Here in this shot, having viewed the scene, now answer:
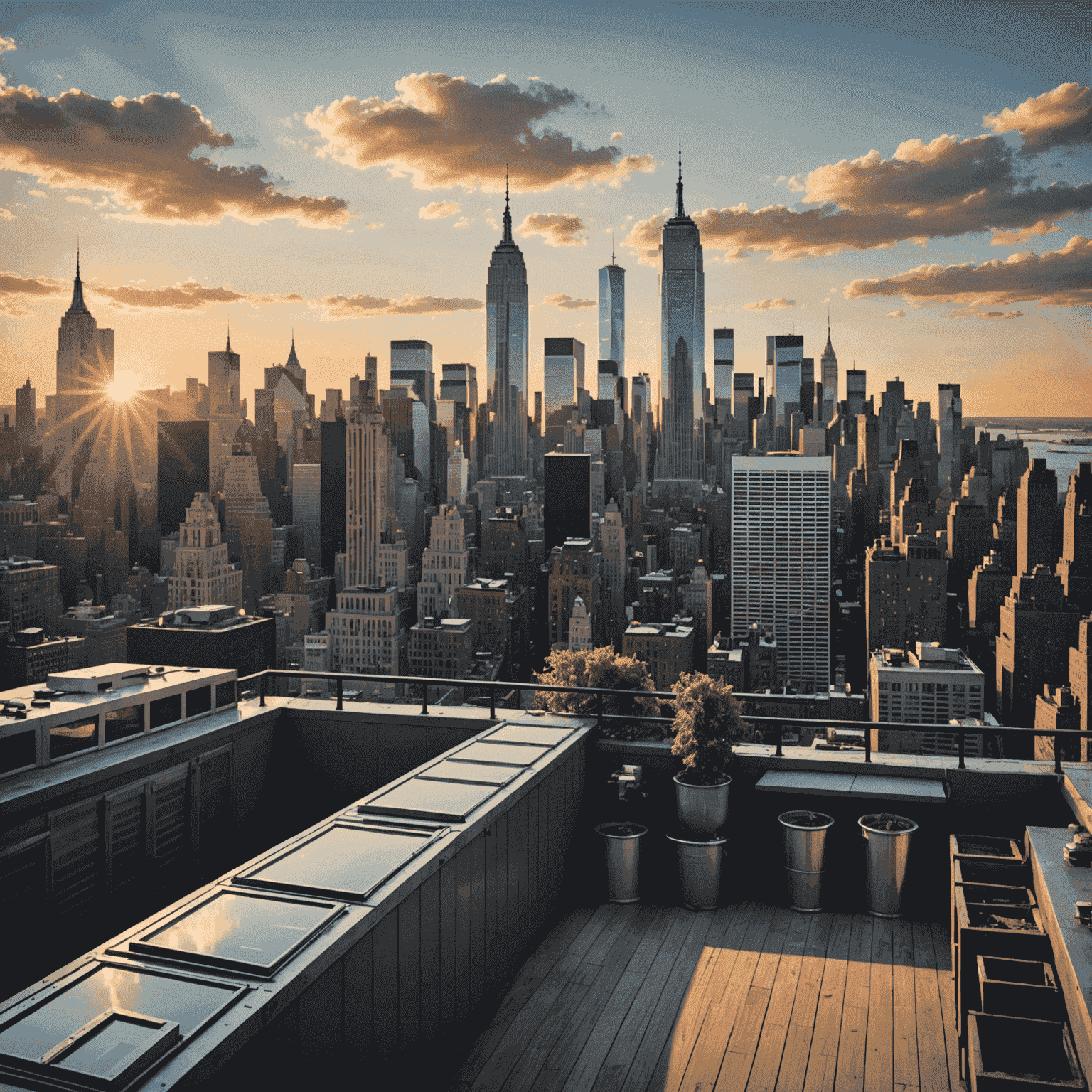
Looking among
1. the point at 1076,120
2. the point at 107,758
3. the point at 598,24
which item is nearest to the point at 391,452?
the point at 1076,120

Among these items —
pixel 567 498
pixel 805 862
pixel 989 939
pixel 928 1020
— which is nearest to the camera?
pixel 989 939

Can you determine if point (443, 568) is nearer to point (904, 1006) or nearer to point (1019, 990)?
point (904, 1006)

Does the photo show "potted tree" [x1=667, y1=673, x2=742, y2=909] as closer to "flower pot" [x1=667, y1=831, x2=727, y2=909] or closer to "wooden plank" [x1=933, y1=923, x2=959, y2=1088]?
"flower pot" [x1=667, y1=831, x2=727, y2=909]

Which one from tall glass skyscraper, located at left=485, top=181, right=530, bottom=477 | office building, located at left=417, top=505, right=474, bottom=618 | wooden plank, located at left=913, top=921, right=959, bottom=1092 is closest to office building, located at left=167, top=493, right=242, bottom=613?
office building, located at left=417, top=505, right=474, bottom=618

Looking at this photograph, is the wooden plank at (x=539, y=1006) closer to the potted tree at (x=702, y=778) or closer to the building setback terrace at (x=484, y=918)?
the building setback terrace at (x=484, y=918)

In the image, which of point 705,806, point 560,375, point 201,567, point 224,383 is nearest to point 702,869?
point 705,806
